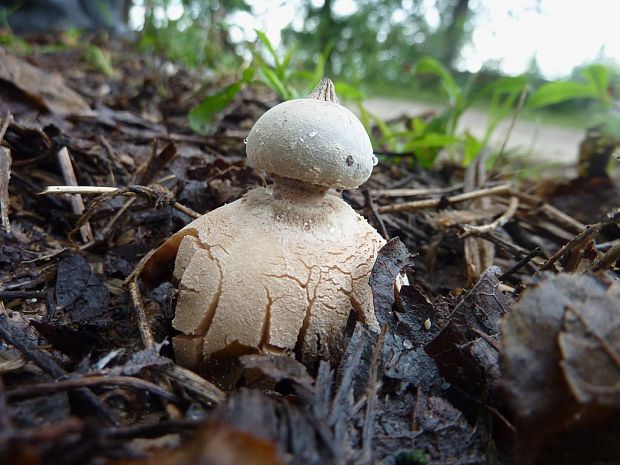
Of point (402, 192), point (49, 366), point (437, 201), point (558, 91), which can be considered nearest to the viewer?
point (49, 366)

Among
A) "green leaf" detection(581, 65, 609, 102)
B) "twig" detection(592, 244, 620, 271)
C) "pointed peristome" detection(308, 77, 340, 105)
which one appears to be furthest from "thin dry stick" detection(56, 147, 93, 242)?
"green leaf" detection(581, 65, 609, 102)

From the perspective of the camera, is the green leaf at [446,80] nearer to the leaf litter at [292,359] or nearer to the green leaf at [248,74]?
the leaf litter at [292,359]

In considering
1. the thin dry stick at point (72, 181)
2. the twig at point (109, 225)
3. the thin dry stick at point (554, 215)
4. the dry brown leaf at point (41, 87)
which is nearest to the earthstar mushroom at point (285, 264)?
the twig at point (109, 225)

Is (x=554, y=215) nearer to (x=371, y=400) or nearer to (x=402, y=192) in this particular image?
(x=402, y=192)

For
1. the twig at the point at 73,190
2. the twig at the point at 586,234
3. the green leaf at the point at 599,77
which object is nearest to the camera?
the twig at the point at 586,234

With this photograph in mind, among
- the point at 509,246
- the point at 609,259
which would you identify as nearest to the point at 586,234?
the point at 609,259
